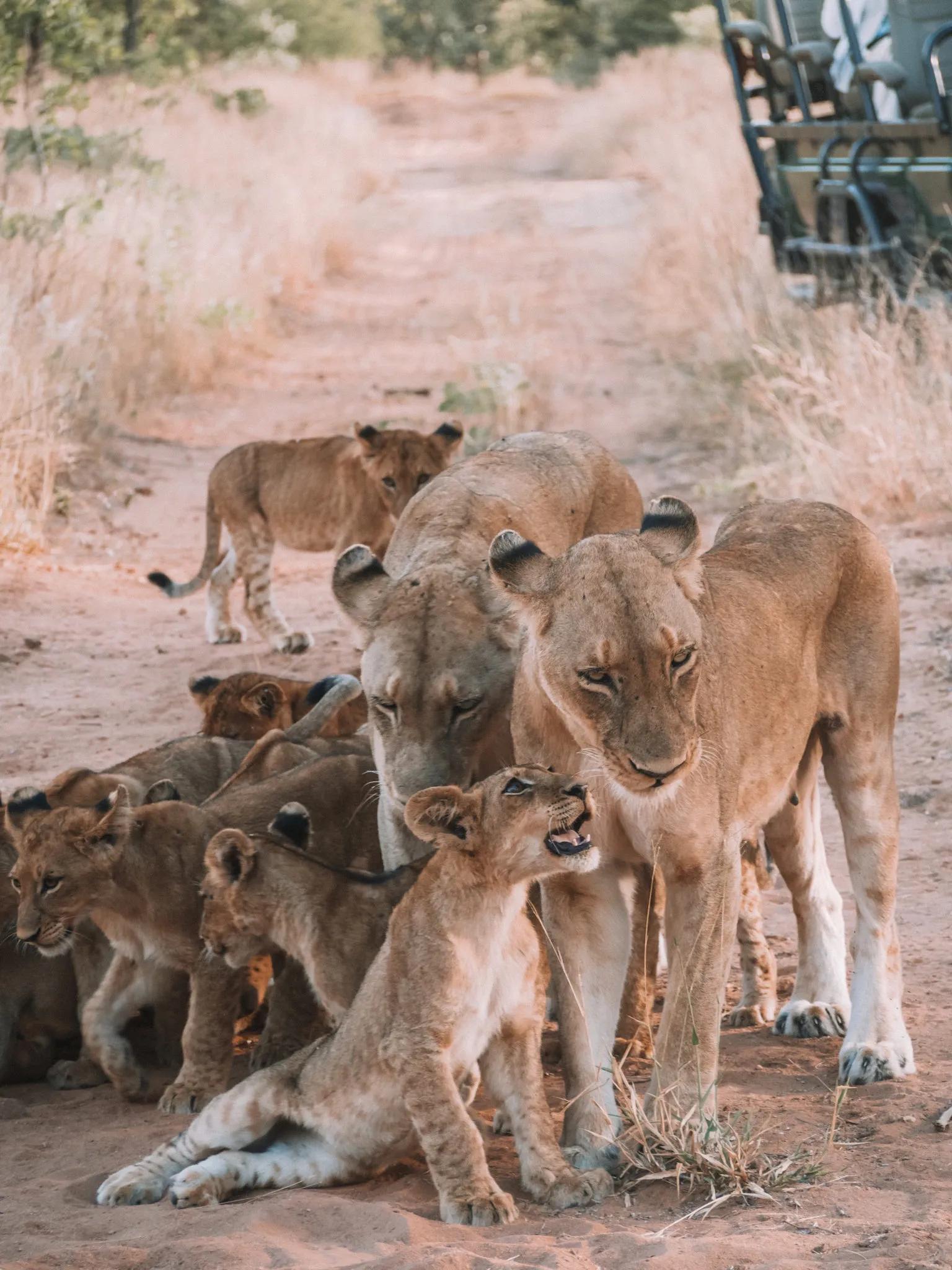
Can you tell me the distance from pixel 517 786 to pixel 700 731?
50cm

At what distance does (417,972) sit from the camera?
422 centimetres

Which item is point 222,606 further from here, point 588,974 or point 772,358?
point 588,974

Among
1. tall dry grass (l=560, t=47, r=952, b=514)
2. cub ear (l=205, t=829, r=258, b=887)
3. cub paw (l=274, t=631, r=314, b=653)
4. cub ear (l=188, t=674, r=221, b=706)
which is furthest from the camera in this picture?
tall dry grass (l=560, t=47, r=952, b=514)

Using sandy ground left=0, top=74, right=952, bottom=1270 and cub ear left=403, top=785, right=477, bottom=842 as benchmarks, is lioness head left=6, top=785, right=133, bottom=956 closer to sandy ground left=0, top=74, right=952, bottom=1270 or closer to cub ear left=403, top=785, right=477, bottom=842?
sandy ground left=0, top=74, right=952, bottom=1270

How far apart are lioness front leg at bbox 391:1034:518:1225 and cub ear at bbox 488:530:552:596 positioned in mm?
1080

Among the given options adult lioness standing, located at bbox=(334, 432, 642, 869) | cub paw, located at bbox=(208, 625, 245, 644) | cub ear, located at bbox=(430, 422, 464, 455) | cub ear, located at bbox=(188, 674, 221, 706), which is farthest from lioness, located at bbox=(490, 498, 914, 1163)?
cub paw, located at bbox=(208, 625, 245, 644)

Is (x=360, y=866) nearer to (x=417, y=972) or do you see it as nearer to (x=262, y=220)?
(x=417, y=972)

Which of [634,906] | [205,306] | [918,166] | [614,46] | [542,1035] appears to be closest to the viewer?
[634,906]

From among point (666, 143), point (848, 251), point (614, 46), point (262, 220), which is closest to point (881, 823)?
point (848, 251)

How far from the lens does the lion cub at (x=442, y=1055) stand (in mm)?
4121

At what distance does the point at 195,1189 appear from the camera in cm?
431

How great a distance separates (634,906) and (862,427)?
5.43 meters

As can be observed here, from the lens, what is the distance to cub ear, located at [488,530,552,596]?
4.36m

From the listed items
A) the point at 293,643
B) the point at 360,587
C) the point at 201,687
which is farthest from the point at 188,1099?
the point at 293,643
